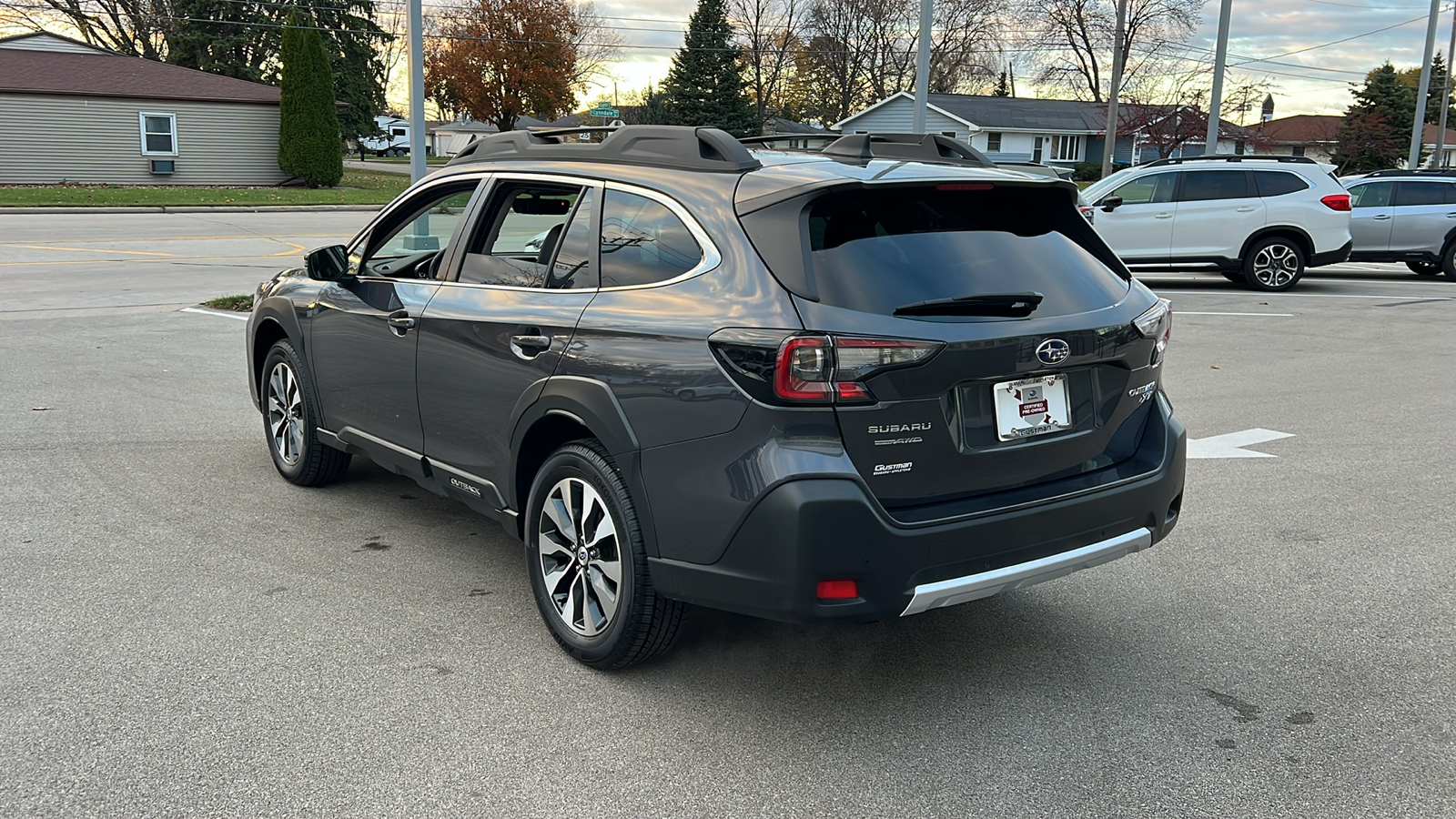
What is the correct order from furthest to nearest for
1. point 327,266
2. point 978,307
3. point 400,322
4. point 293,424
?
point 293,424, point 327,266, point 400,322, point 978,307

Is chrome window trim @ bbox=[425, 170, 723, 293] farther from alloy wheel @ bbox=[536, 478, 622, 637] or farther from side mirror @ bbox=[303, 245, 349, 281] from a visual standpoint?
side mirror @ bbox=[303, 245, 349, 281]

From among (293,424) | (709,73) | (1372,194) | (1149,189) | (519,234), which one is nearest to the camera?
(519,234)

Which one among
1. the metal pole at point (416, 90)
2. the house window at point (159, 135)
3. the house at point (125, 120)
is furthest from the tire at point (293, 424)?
the house window at point (159, 135)

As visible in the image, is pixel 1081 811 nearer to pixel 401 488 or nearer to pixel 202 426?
pixel 401 488

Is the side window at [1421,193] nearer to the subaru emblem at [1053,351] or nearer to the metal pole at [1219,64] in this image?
the metal pole at [1219,64]

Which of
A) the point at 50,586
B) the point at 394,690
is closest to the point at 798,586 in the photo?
the point at 394,690

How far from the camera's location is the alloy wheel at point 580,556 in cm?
371

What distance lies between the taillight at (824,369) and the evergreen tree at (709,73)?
63.7 meters

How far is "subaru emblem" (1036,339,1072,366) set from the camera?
3.43 meters

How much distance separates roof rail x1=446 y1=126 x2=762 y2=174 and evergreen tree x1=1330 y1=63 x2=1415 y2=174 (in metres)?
65.2

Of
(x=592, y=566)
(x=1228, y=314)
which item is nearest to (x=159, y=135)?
(x=1228, y=314)

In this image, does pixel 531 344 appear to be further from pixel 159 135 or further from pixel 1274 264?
pixel 159 135

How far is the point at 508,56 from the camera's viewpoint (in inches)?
2329

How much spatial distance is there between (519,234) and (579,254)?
1.84 ft
